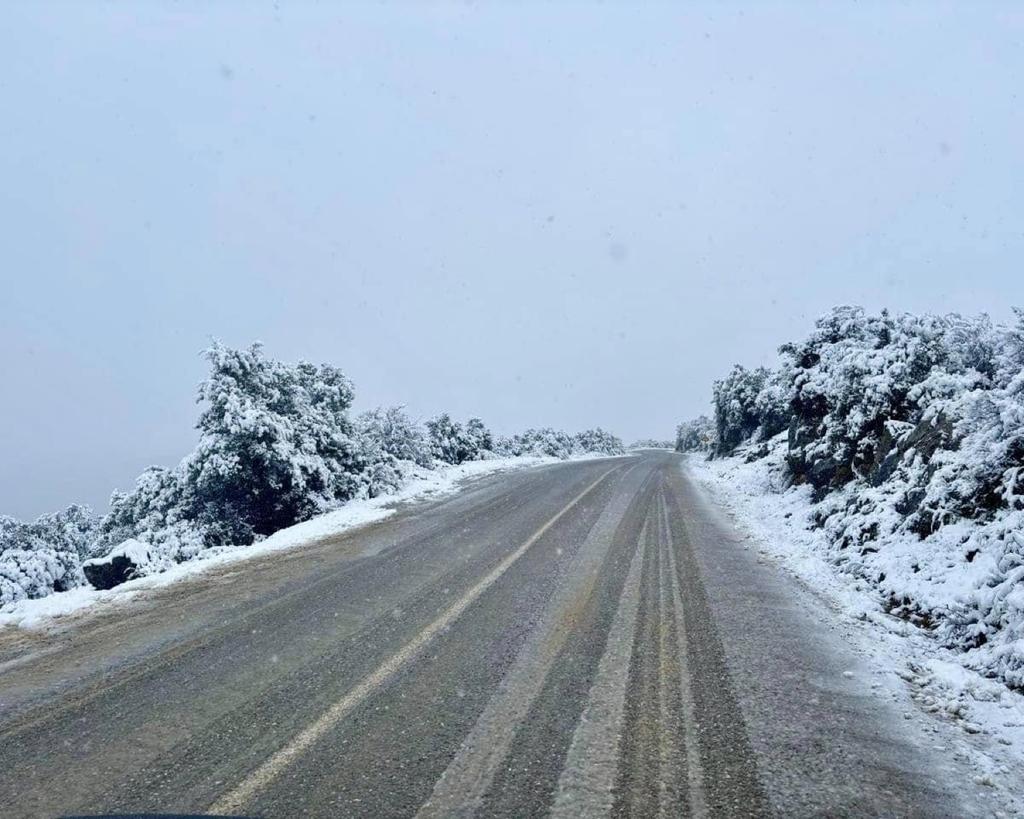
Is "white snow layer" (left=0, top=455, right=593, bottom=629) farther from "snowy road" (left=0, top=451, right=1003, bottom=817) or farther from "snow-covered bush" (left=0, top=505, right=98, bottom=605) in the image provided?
"snow-covered bush" (left=0, top=505, right=98, bottom=605)

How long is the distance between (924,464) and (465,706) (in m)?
8.34

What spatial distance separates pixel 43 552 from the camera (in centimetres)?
1212

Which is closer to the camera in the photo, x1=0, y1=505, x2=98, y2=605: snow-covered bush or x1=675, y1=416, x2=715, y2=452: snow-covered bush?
x1=0, y1=505, x2=98, y2=605: snow-covered bush

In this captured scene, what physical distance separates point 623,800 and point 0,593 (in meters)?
12.2

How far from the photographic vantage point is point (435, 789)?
3213 mm

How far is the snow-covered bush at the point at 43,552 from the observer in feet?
36.2

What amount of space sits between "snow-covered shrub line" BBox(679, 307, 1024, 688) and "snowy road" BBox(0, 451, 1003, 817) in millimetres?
1265

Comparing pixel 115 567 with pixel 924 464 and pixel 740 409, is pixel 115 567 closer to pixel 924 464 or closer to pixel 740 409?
pixel 924 464

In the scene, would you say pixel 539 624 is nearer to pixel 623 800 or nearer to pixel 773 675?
pixel 773 675

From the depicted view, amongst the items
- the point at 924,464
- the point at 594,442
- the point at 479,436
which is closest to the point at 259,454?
the point at 924,464

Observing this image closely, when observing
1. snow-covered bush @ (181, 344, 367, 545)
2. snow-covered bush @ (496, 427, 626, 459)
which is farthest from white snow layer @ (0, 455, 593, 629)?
snow-covered bush @ (496, 427, 626, 459)

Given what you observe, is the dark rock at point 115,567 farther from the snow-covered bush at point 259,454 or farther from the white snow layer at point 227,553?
the snow-covered bush at point 259,454

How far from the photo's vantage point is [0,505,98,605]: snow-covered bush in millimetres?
11047

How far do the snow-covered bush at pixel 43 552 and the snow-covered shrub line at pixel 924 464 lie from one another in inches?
550
